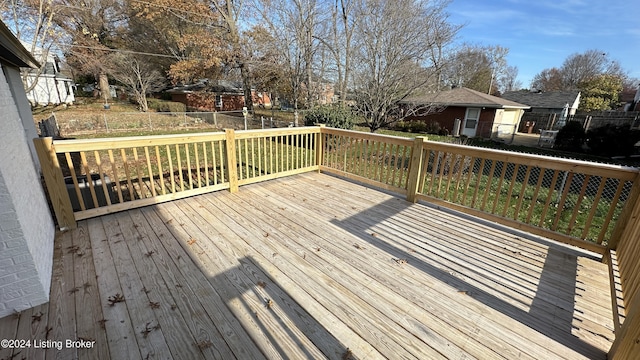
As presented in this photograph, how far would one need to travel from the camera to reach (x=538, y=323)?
1.85 metres

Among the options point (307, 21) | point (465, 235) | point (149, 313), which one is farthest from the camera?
point (307, 21)

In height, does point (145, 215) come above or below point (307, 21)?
below

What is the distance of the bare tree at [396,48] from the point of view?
6.57m

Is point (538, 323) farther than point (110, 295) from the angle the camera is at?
No

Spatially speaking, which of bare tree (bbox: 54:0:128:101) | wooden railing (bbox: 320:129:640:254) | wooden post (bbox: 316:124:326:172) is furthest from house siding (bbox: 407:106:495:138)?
bare tree (bbox: 54:0:128:101)

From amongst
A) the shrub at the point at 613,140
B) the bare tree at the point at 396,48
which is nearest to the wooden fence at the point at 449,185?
the bare tree at the point at 396,48

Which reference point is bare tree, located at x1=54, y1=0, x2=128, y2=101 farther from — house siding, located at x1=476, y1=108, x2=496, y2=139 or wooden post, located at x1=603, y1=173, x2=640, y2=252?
house siding, located at x1=476, y1=108, x2=496, y2=139

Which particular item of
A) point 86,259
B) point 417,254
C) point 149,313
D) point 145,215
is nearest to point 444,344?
point 417,254

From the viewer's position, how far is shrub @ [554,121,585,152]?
463 inches

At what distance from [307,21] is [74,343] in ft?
38.1

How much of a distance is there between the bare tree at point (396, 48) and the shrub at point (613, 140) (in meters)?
9.09

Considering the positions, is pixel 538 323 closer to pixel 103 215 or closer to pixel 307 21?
pixel 103 215

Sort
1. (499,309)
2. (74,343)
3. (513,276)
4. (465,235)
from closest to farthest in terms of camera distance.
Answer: (74,343) → (499,309) → (513,276) → (465,235)

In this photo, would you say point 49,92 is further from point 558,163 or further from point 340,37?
point 558,163
